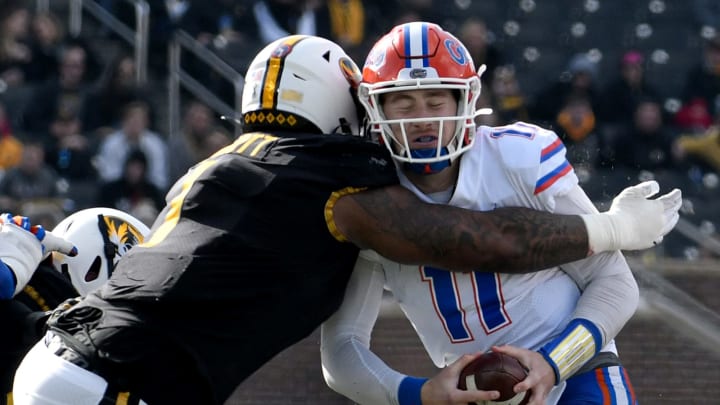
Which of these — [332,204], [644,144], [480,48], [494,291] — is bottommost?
[644,144]

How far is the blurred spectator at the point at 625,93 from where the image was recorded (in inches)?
393

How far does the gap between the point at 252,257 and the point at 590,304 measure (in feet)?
3.35

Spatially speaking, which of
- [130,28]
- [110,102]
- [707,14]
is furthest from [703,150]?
[130,28]

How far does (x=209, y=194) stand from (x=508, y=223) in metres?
0.85

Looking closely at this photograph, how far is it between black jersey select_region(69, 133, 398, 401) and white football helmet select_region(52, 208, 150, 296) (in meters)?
0.83

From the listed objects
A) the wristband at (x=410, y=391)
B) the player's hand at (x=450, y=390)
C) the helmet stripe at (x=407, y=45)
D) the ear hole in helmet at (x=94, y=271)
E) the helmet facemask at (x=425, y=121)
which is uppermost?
the helmet stripe at (x=407, y=45)

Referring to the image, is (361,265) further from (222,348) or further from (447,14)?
(447,14)

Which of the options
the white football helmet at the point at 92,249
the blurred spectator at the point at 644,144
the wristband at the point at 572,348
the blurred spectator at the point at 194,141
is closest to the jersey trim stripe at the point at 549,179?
the wristband at the point at 572,348

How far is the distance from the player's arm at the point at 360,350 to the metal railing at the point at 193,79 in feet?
19.8

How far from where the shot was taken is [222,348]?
366cm

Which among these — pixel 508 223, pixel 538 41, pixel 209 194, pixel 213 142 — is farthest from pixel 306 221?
pixel 538 41

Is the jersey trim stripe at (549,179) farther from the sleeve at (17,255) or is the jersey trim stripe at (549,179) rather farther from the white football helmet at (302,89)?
the sleeve at (17,255)

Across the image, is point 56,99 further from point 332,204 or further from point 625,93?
point 332,204

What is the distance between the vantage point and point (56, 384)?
11.9 feet
